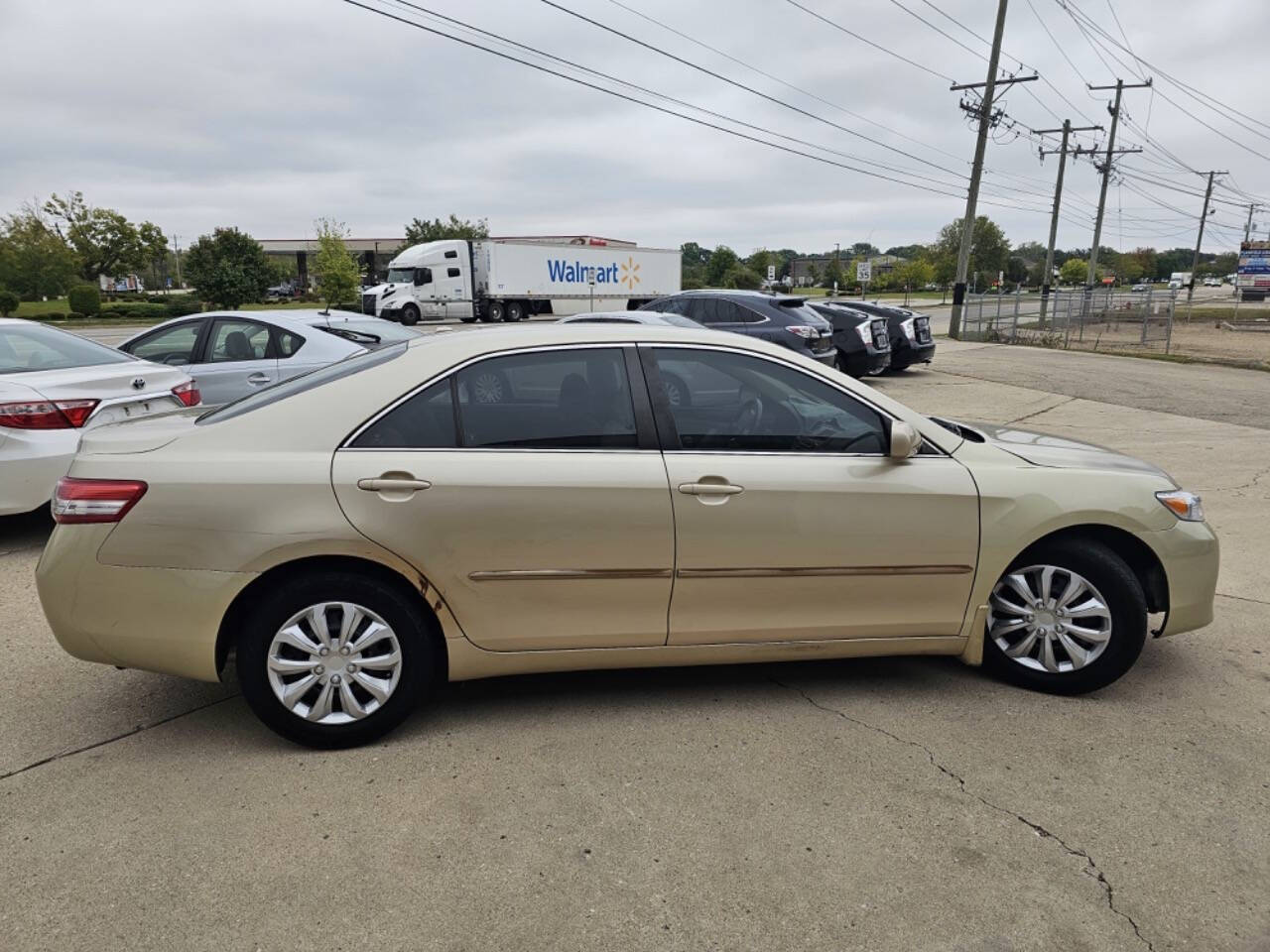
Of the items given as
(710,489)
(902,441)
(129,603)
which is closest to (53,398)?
(129,603)

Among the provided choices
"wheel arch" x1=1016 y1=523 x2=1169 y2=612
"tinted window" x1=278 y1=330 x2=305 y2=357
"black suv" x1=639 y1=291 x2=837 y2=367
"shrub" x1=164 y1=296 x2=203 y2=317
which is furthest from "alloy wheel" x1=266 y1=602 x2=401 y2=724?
"shrub" x1=164 y1=296 x2=203 y2=317

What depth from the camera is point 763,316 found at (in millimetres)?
13586

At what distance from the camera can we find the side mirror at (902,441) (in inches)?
133

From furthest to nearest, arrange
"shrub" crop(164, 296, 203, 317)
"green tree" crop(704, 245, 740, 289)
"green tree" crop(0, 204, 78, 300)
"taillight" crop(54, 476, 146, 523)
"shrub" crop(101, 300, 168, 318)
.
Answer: "green tree" crop(704, 245, 740, 289) → "green tree" crop(0, 204, 78, 300) → "shrub" crop(164, 296, 203, 317) → "shrub" crop(101, 300, 168, 318) → "taillight" crop(54, 476, 146, 523)

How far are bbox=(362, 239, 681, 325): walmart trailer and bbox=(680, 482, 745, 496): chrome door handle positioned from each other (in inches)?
1282

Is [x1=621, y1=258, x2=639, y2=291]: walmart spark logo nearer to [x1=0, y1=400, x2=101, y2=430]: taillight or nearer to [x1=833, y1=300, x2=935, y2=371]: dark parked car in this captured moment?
[x1=833, y1=300, x2=935, y2=371]: dark parked car

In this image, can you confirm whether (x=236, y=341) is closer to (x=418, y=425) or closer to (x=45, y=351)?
(x=45, y=351)

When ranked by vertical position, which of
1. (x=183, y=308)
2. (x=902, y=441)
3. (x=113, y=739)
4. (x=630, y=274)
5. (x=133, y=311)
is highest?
(x=630, y=274)

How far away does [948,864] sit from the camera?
263 centimetres

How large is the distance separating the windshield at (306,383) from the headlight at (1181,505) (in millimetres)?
3300

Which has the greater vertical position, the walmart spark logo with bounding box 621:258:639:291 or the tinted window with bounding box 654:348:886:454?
the walmart spark logo with bounding box 621:258:639:291

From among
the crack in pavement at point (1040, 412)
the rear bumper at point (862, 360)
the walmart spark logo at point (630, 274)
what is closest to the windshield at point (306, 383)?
the crack in pavement at point (1040, 412)

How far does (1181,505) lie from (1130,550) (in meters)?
0.29

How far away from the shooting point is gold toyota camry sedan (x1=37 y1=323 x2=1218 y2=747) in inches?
121
